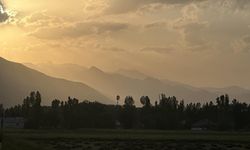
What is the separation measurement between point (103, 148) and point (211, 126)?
4929 inches

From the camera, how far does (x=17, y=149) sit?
1797 inches

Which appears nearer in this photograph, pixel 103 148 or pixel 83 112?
pixel 103 148

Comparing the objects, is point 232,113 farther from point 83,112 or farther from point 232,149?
point 232,149

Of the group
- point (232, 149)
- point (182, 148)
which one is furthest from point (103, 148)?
point (232, 149)

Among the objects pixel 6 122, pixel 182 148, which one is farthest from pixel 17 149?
pixel 6 122

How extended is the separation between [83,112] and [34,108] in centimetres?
1867

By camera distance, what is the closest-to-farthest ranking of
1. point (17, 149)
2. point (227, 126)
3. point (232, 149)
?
1. point (17, 149)
2. point (232, 149)
3. point (227, 126)

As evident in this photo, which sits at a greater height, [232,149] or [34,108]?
[34,108]

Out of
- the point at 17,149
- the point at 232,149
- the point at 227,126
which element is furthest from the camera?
the point at 227,126

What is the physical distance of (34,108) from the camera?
195 m

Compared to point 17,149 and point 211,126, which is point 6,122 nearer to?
point 211,126

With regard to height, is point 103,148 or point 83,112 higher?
point 83,112

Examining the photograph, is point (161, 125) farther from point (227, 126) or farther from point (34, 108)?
point (34, 108)

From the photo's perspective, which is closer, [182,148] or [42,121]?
[182,148]
